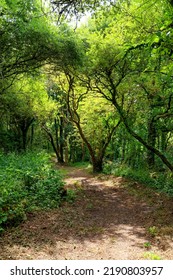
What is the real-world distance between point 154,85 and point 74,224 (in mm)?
8065

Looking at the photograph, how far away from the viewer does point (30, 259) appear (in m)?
4.51

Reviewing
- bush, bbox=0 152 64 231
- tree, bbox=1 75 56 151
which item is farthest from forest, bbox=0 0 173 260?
tree, bbox=1 75 56 151

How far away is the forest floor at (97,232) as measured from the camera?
16.4 feet

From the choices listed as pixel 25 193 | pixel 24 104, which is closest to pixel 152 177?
pixel 25 193

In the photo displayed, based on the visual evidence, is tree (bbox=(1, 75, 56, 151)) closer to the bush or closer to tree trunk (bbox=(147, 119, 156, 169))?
tree trunk (bbox=(147, 119, 156, 169))

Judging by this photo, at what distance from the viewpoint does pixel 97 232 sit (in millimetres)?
6445

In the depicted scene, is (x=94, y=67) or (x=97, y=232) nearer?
(x=97, y=232)

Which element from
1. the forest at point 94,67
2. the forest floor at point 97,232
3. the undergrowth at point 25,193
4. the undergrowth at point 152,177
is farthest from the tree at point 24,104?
the forest floor at point 97,232

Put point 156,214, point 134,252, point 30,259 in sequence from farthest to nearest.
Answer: point 156,214, point 134,252, point 30,259

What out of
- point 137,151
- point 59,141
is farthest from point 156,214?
point 59,141

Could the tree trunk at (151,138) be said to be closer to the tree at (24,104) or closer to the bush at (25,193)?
the bush at (25,193)

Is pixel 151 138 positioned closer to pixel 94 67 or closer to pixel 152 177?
pixel 152 177

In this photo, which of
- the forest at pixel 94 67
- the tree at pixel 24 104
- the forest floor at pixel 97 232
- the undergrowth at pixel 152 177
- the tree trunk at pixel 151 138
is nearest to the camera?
the forest floor at pixel 97 232
